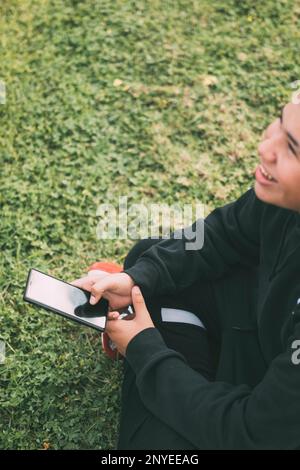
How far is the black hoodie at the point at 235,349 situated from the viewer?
1787 millimetres

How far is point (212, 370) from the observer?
2.32 metres

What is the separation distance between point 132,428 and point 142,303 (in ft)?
1.43

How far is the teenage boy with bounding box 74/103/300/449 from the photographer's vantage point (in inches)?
70.6

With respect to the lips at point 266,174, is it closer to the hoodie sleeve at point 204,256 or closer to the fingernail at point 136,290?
the hoodie sleeve at point 204,256

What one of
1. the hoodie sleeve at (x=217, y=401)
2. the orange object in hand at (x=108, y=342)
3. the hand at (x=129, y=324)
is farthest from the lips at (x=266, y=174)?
the orange object in hand at (x=108, y=342)

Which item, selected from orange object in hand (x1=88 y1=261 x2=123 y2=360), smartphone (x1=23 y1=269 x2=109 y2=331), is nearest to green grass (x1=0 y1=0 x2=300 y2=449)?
orange object in hand (x1=88 y1=261 x2=123 y2=360)

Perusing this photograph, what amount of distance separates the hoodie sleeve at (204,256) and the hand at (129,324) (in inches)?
3.5

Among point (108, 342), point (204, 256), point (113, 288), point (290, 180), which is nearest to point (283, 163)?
point (290, 180)

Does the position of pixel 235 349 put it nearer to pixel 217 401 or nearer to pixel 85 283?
pixel 217 401

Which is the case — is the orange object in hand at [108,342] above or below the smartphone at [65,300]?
below

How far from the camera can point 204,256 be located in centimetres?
242

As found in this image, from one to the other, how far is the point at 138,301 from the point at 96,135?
1624 millimetres

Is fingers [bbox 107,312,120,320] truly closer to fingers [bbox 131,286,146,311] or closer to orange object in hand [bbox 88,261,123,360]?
fingers [bbox 131,286,146,311]

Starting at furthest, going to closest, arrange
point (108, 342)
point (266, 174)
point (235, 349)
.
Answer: point (108, 342), point (235, 349), point (266, 174)
